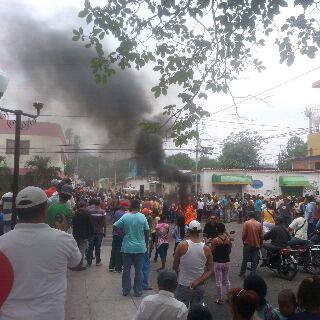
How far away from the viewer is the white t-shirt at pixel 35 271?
2371mm

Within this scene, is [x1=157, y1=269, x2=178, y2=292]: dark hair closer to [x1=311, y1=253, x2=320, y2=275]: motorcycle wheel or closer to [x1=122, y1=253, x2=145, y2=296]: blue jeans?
[x1=122, y1=253, x2=145, y2=296]: blue jeans

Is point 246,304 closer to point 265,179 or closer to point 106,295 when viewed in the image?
point 106,295

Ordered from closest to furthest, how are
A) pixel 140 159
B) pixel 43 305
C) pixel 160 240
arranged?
pixel 43 305 < pixel 160 240 < pixel 140 159

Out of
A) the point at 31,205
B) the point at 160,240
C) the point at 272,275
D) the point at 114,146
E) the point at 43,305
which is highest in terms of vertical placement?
the point at 114,146

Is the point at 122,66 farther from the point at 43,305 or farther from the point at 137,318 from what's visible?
the point at 43,305

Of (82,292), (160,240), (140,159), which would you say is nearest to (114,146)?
(140,159)

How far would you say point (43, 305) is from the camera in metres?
2.41

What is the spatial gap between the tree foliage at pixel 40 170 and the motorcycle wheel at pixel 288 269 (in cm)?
1561

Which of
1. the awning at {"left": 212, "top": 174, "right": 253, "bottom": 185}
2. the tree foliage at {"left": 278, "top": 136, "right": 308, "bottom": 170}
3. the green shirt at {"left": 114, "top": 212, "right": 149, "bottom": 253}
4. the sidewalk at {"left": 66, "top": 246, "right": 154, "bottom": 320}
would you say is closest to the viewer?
the sidewalk at {"left": 66, "top": 246, "right": 154, "bottom": 320}

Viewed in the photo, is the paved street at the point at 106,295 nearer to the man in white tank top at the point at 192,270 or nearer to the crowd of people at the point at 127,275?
the crowd of people at the point at 127,275

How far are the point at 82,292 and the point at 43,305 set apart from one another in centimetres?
466

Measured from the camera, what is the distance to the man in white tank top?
16.4ft

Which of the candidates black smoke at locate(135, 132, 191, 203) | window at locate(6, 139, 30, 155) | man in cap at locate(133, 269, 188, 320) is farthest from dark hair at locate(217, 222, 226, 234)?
window at locate(6, 139, 30, 155)

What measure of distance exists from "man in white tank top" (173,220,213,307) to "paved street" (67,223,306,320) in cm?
107
